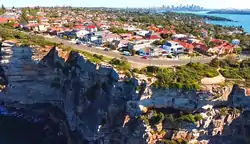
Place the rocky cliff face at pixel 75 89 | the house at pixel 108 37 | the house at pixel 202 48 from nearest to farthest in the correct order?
the rocky cliff face at pixel 75 89 → the house at pixel 202 48 → the house at pixel 108 37

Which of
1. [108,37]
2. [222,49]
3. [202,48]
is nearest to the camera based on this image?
[222,49]

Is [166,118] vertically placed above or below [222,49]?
below

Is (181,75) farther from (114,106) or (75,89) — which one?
(75,89)

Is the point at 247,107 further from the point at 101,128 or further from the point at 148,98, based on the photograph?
the point at 101,128

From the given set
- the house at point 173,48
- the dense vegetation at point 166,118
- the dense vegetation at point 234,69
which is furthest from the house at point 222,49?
the dense vegetation at point 166,118

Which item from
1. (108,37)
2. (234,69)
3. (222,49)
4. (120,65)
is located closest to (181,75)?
(120,65)

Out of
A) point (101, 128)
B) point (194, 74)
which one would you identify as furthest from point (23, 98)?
point (194, 74)

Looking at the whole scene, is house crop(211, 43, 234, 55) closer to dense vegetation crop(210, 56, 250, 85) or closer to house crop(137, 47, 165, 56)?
dense vegetation crop(210, 56, 250, 85)

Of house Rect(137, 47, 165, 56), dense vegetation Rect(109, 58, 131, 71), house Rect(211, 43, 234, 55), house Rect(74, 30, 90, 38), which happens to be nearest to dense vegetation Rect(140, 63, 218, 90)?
dense vegetation Rect(109, 58, 131, 71)

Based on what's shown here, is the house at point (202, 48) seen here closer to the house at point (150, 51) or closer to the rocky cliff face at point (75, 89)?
the house at point (150, 51)
